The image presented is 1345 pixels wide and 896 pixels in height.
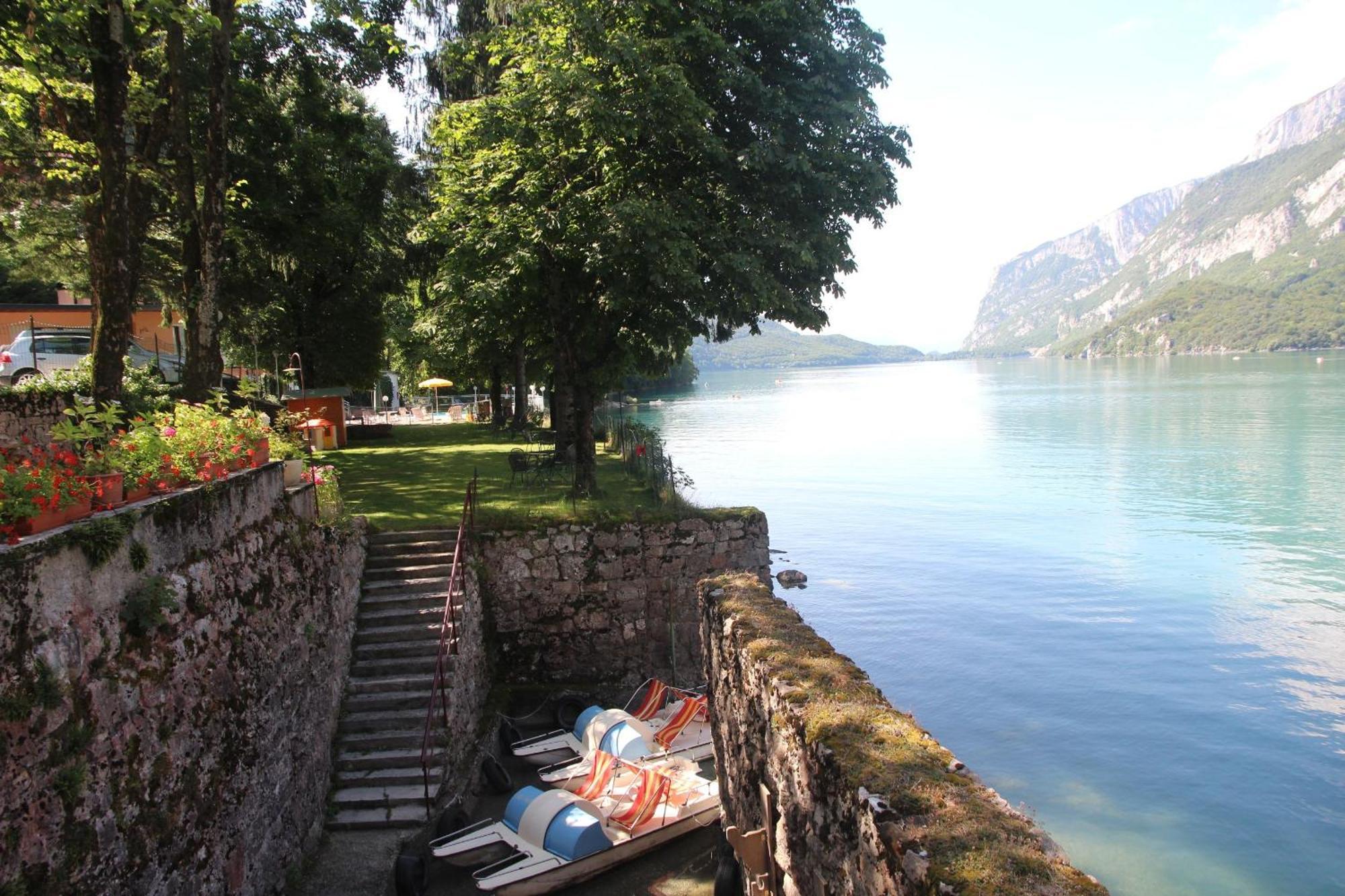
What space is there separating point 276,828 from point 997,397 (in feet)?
353

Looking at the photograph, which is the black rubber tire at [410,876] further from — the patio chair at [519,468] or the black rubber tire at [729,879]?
the patio chair at [519,468]

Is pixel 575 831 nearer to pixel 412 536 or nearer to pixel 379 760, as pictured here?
pixel 379 760

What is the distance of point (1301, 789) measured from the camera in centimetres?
1495

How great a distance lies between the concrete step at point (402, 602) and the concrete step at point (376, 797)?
2.91 meters

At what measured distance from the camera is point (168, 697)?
749 cm

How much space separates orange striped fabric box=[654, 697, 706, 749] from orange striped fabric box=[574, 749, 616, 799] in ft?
3.78

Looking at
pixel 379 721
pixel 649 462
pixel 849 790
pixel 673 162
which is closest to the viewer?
pixel 849 790

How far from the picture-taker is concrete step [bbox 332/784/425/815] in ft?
35.6

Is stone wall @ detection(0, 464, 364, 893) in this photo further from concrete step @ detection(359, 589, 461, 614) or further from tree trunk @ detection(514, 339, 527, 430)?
tree trunk @ detection(514, 339, 527, 430)

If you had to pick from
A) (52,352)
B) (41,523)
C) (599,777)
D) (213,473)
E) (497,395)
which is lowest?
(599,777)

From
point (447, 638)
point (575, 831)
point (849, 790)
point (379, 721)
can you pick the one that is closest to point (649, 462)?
point (447, 638)

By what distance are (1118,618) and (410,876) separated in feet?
63.9

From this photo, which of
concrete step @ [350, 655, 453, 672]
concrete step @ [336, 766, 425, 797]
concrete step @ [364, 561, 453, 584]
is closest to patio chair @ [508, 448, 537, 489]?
concrete step @ [364, 561, 453, 584]

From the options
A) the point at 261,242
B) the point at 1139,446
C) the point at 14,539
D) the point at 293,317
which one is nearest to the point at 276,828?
the point at 14,539
